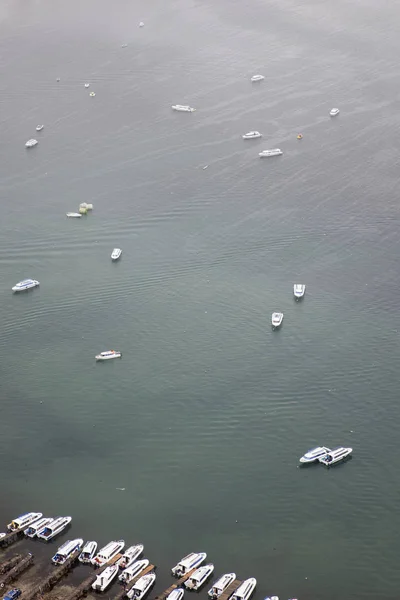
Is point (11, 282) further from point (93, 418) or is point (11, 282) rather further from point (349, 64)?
point (349, 64)

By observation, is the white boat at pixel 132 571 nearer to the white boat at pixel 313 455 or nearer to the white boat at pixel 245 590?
the white boat at pixel 245 590

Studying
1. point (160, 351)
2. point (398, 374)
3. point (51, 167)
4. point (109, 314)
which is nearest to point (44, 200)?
point (51, 167)

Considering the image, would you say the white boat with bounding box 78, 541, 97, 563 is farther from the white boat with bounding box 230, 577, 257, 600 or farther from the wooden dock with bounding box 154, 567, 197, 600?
the white boat with bounding box 230, 577, 257, 600

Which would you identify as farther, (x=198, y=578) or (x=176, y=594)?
(x=198, y=578)

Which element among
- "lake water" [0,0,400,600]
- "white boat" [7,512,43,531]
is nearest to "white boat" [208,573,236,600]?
"lake water" [0,0,400,600]

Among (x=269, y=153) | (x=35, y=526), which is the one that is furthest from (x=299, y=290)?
(x=35, y=526)

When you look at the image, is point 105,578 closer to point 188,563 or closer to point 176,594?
point 176,594

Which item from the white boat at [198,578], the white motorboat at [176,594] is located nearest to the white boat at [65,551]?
the white motorboat at [176,594]
